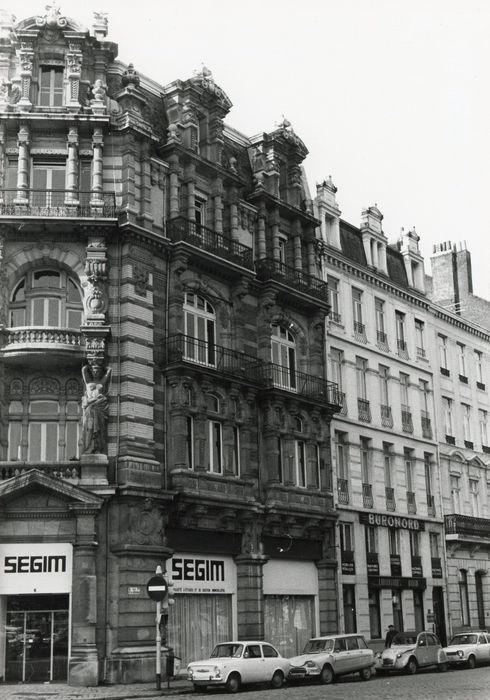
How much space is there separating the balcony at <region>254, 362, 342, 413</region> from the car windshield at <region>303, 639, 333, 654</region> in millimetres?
10311

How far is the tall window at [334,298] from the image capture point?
45.3m

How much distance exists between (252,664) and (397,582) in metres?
16.5

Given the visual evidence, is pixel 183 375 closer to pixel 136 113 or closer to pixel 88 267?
pixel 88 267

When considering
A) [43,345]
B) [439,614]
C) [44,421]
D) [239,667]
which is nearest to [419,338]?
[439,614]

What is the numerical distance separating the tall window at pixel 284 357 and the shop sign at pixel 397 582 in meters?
9.63

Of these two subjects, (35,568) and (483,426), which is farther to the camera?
(483,426)

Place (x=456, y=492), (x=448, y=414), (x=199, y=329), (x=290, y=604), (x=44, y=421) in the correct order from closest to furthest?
(x=44, y=421)
(x=199, y=329)
(x=290, y=604)
(x=456, y=492)
(x=448, y=414)

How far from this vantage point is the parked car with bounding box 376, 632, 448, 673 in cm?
3550

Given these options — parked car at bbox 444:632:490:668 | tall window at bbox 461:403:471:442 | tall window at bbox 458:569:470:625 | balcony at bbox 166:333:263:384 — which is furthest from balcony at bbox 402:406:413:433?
balcony at bbox 166:333:263:384

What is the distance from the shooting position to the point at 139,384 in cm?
3391

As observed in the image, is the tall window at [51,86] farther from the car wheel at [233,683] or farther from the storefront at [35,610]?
the car wheel at [233,683]

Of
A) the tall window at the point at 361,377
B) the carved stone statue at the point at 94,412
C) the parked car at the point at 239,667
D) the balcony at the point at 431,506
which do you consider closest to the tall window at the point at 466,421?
the balcony at the point at 431,506

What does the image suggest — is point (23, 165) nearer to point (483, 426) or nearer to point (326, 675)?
point (326, 675)

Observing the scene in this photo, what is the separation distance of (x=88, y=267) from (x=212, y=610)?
13260 mm
